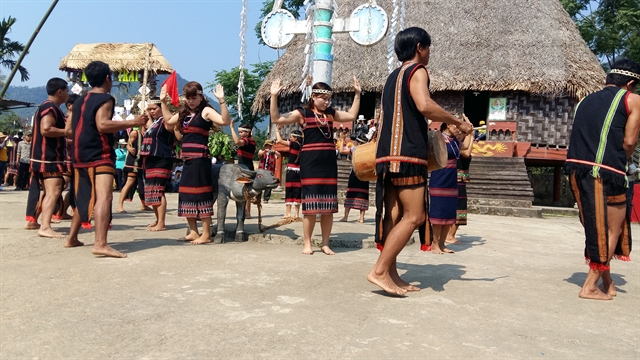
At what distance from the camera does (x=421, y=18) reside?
2102cm

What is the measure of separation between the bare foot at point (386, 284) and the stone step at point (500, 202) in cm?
1104

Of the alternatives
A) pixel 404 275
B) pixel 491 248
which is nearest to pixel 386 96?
pixel 404 275

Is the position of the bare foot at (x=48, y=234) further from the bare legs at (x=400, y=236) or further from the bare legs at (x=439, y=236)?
the bare legs at (x=439, y=236)

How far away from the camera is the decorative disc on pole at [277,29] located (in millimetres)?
9461

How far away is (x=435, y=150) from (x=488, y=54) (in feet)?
54.6

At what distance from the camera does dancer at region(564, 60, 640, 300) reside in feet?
14.3

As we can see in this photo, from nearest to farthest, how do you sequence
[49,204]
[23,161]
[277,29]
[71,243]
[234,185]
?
[71,243], [49,204], [234,185], [277,29], [23,161]

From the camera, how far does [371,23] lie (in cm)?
888

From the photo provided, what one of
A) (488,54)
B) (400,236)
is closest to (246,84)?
(488,54)

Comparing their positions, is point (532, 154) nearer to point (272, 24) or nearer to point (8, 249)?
point (272, 24)

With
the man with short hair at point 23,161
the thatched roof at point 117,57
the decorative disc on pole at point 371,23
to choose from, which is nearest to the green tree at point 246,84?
the thatched roof at point 117,57

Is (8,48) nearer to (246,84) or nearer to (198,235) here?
(246,84)

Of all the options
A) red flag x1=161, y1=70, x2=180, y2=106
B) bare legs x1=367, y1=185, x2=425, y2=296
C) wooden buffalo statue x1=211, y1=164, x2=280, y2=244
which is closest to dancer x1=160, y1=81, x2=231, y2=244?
red flag x1=161, y1=70, x2=180, y2=106

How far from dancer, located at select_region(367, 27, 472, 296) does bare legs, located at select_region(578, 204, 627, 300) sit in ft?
5.22
